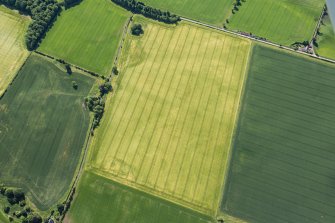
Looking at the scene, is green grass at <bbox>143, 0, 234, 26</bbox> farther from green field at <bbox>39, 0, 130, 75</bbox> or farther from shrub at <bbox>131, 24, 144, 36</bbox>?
green field at <bbox>39, 0, 130, 75</bbox>

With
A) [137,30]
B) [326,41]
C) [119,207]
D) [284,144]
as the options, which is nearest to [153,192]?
[119,207]

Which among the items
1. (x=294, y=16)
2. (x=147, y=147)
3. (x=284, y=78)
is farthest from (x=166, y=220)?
A: (x=294, y=16)

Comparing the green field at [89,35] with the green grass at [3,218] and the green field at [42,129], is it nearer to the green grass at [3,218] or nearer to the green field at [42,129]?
the green field at [42,129]

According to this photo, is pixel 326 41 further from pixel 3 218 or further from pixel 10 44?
pixel 3 218

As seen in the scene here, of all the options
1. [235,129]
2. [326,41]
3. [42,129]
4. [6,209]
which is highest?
[326,41]

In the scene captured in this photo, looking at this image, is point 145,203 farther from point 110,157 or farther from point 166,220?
point 110,157

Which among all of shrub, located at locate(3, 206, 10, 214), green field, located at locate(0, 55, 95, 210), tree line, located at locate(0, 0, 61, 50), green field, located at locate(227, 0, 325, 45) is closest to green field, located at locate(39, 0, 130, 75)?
tree line, located at locate(0, 0, 61, 50)
